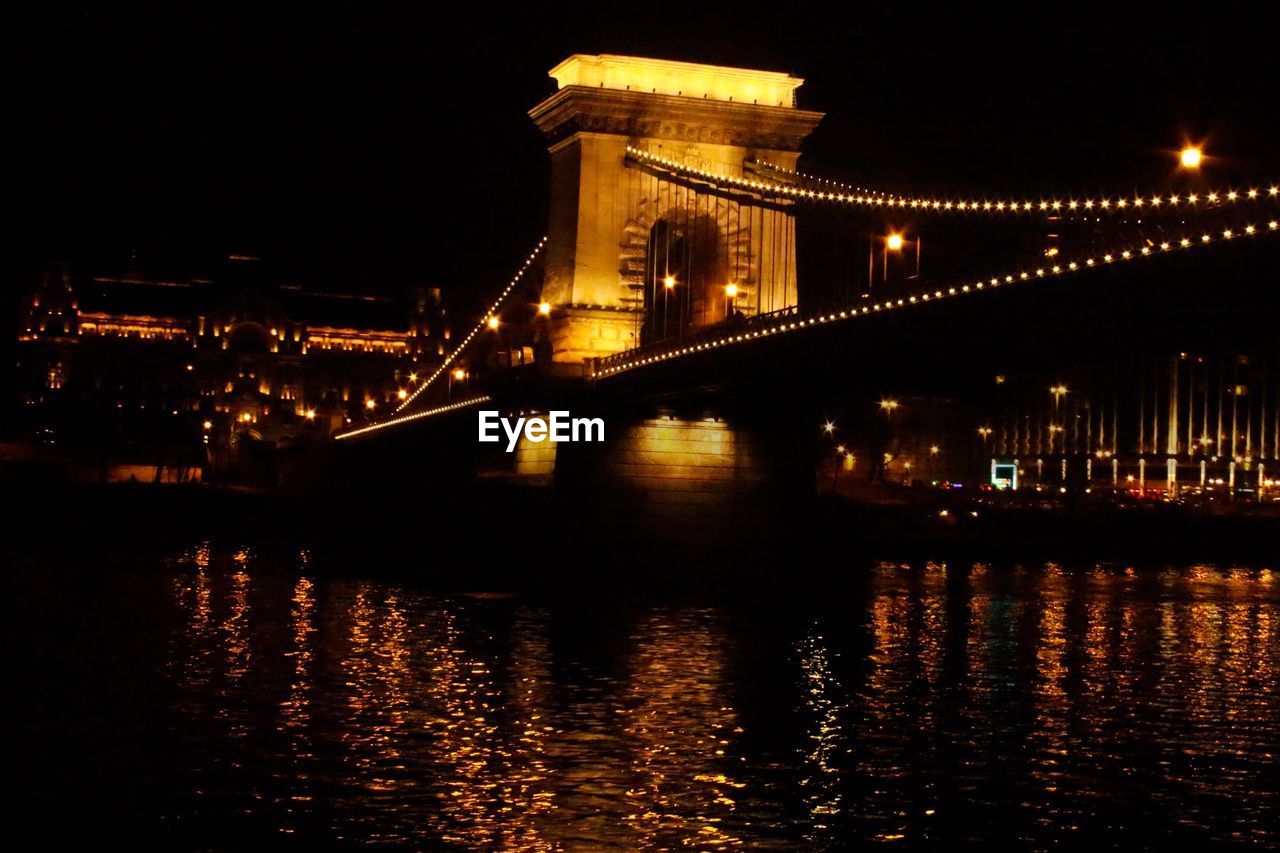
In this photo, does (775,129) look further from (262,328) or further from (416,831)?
(262,328)

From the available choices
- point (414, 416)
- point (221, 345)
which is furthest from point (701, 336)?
point (221, 345)

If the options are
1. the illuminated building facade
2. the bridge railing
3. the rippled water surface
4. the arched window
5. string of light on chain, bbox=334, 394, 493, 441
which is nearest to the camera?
the rippled water surface

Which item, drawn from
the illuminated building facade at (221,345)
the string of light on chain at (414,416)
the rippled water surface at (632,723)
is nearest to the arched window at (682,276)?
the string of light on chain at (414,416)

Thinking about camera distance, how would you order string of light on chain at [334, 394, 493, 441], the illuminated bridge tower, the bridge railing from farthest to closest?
string of light on chain at [334, 394, 493, 441] < the illuminated bridge tower < the bridge railing

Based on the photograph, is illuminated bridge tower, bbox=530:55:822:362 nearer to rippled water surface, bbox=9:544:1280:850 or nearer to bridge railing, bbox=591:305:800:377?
bridge railing, bbox=591:305:800:377

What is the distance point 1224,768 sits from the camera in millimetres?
15594

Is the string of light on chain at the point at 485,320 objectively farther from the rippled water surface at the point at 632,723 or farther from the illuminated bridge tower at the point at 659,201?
the rippled water surface at the point at 632,723

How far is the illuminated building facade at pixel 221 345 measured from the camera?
123 metres

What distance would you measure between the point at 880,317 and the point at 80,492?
4382cm

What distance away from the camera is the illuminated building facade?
123 metres

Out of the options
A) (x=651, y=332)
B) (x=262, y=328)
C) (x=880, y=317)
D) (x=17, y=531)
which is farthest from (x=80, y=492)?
(x=262, y=328)

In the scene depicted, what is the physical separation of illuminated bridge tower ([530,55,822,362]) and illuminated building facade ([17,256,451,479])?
6729cm

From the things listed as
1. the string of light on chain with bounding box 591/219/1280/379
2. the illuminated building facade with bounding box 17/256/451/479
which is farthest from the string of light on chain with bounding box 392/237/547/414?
the illuminated building facade with bounding box 17/256/451/479

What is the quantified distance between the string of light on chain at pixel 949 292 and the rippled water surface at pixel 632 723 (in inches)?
186
